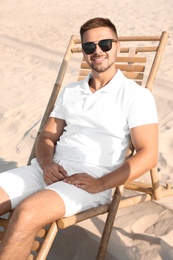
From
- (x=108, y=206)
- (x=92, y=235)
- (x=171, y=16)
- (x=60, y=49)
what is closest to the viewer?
(x=108, y=206)

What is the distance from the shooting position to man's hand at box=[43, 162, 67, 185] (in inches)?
84.4

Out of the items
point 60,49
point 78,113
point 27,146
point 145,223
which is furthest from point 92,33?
point 60,49

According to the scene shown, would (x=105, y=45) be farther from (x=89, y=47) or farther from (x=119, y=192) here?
(x=119, y=192)

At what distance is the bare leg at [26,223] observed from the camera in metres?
1.73

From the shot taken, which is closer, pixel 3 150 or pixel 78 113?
pixel 78 113

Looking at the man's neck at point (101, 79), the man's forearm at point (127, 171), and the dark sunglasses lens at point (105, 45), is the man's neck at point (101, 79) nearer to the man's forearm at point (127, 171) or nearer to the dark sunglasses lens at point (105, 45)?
the dark sunglasses lens at point (105, 45)

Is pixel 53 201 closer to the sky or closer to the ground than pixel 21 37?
closer to the sky

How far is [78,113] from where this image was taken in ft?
7.72

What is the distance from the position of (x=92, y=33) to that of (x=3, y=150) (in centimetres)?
244

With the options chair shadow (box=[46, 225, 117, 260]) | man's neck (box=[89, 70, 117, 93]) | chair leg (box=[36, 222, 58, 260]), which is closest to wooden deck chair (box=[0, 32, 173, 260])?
chair leg (box=[36, 222, 58, 260])

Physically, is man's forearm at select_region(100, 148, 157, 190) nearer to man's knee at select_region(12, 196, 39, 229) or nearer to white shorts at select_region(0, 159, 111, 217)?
white shorts at select_region(0, 159, 111, 217)

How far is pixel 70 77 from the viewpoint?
6754mm

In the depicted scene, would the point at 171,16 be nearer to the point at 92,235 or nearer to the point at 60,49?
the point at 60,49

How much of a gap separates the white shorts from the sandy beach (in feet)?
1.69
